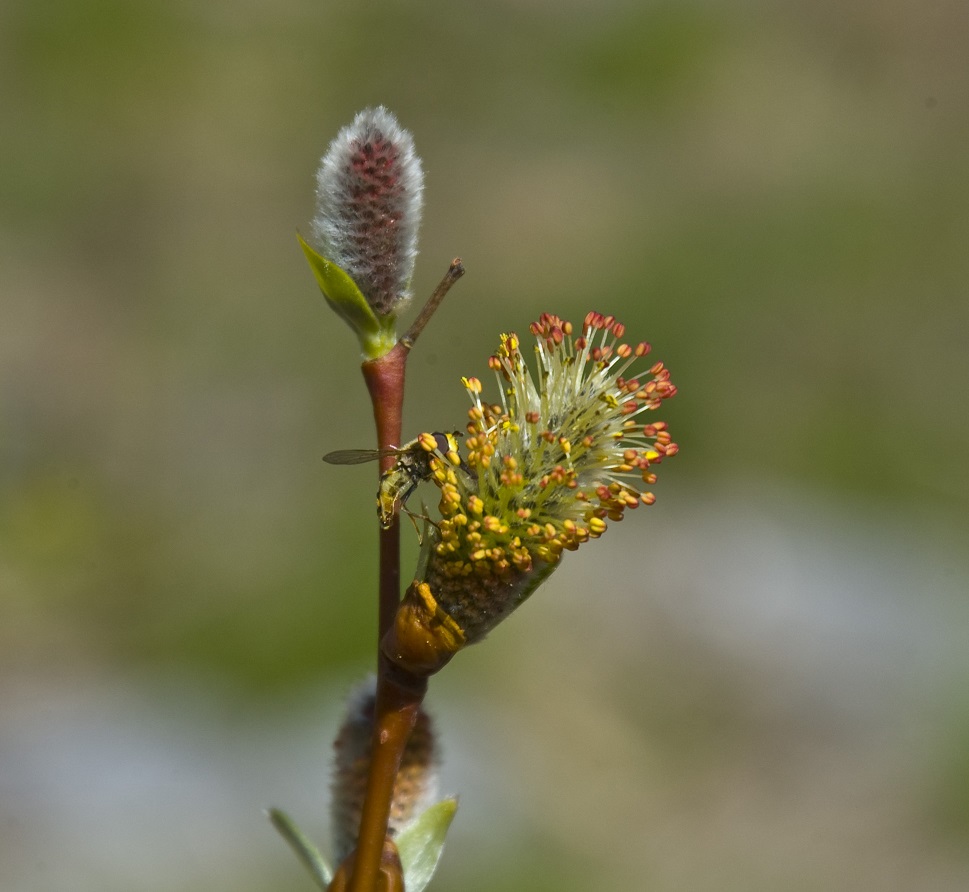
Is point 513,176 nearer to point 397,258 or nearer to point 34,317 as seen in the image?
point 34,317

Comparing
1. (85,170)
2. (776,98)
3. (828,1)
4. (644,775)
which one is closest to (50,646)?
(644,775)

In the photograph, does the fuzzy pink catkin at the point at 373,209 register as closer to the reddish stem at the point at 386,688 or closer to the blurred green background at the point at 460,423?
the reddish stem at the point at 386,688

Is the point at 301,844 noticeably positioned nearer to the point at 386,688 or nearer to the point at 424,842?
the point at 424,842

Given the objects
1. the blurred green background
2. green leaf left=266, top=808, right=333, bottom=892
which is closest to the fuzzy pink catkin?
green leaf left=266, top=808, right=333, bottom=892

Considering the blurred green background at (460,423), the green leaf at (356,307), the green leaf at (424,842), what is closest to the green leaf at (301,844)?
the green leaf at (424,842)

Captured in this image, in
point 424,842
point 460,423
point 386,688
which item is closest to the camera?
point 386,688

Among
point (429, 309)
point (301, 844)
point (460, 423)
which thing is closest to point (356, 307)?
point (429, 309)
